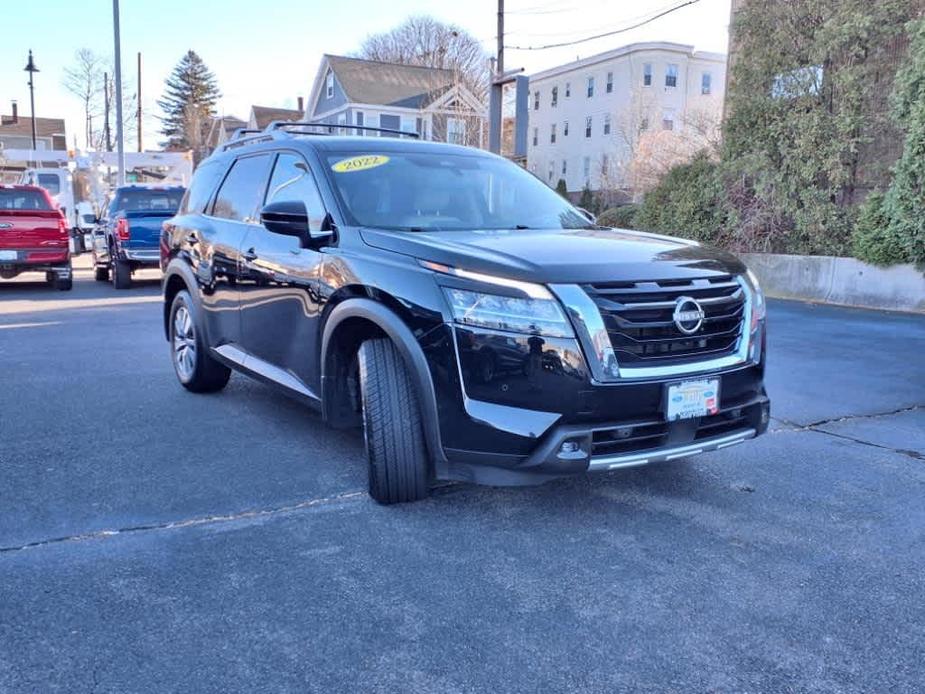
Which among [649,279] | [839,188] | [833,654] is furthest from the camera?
[839,188]

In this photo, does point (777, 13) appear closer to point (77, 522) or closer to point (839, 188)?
point (839, 188)

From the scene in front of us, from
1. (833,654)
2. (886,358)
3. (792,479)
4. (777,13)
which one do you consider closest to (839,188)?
(777,13)

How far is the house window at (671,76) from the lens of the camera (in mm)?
39000

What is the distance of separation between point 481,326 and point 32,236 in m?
12.5

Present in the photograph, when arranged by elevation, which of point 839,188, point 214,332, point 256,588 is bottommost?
point 256,588

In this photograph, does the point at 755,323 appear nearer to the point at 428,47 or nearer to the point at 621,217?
the point at 621,217

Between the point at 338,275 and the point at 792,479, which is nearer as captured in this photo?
the point at 338,275

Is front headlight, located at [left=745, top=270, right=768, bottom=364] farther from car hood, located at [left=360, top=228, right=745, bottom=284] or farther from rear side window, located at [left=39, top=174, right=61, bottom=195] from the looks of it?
rear side window, located at [left=39, top=174, right=61, bottom=195]

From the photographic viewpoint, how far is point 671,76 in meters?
39.1

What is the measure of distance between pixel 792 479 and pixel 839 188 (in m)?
10.5

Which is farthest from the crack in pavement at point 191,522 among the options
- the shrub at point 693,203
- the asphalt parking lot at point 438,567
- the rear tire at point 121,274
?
the shrub at point 693,203

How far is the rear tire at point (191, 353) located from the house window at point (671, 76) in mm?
37211

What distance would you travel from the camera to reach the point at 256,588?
119 inches

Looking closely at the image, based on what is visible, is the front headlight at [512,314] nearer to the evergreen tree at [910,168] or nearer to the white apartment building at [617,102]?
the evergreen tree at [910,168]
